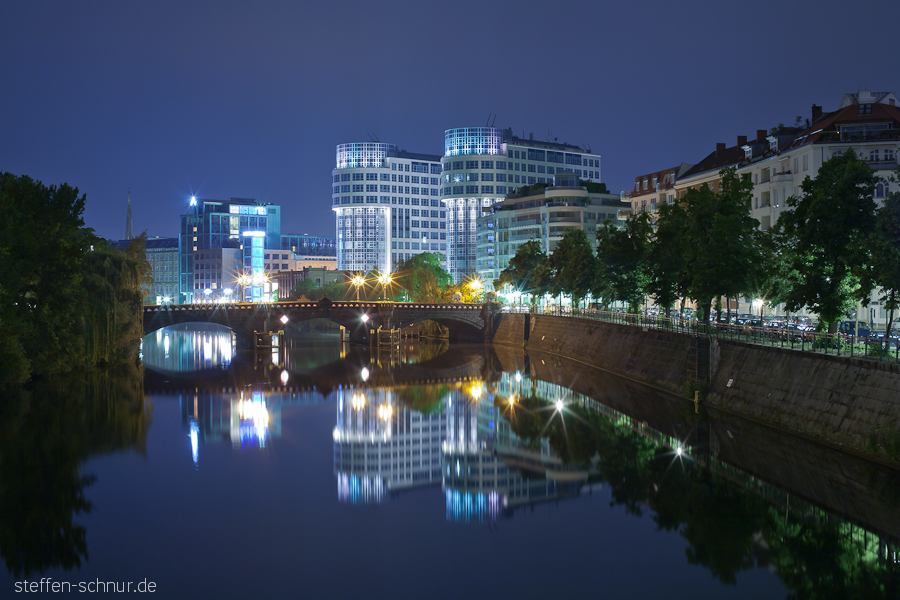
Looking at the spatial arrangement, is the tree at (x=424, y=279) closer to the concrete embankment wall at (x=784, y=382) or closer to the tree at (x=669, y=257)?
the concrete embankment wall at (x=784, y=382)

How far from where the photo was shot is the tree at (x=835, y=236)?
128ft

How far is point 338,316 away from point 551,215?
164ft

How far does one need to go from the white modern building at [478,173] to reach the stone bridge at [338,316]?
7637 cm

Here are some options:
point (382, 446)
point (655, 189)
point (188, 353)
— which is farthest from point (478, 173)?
point (382, 446)

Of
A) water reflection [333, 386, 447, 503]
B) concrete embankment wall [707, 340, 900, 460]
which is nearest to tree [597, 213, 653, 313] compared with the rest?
water reflection [333, 386, 447, 503]

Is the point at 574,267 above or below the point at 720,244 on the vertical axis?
below

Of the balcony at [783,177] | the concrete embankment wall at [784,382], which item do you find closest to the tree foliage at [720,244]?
the concrete embankment wall at [784,382]

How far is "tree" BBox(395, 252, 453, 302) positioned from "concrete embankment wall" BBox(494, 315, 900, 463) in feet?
241

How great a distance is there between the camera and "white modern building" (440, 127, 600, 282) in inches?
7539

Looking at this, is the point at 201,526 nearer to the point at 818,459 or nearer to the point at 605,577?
the point at 605,577

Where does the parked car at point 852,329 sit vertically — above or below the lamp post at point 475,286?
below

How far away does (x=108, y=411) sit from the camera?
50.3 meters

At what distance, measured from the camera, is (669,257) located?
60.0 metres

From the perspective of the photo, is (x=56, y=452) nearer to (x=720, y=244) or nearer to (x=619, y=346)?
(x=720, y=244)
